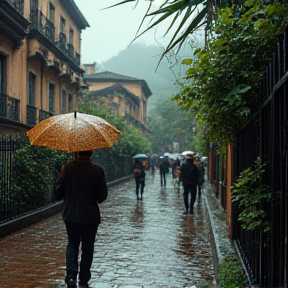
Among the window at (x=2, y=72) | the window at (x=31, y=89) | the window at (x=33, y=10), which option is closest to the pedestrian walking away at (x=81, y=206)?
the window at (x=2, y=72)

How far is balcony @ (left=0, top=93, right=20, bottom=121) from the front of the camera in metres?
17.2

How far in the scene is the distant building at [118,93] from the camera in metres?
46.9

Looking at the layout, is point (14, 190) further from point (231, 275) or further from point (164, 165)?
point (164, 165)

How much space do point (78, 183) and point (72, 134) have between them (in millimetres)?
588

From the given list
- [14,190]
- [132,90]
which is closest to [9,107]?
[14,190]

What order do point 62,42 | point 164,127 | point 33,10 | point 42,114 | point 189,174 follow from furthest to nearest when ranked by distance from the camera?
1. point 164,127
2. point 62,42
3. point 42,114
4. point 33,10
5. point 189,174

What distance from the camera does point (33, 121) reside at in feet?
68.9

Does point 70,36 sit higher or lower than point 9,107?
higher

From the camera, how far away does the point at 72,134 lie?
5574 millimetres

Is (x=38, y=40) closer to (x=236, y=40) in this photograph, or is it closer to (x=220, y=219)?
(x=220, y=219)

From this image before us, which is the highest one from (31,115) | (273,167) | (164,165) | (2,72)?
(2,72)

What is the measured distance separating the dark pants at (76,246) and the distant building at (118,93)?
109 ft

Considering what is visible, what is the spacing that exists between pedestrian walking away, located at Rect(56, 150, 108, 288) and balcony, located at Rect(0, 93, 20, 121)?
11.9 m

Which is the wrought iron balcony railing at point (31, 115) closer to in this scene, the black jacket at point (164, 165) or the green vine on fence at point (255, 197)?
the black jacket at point (164, 165)
